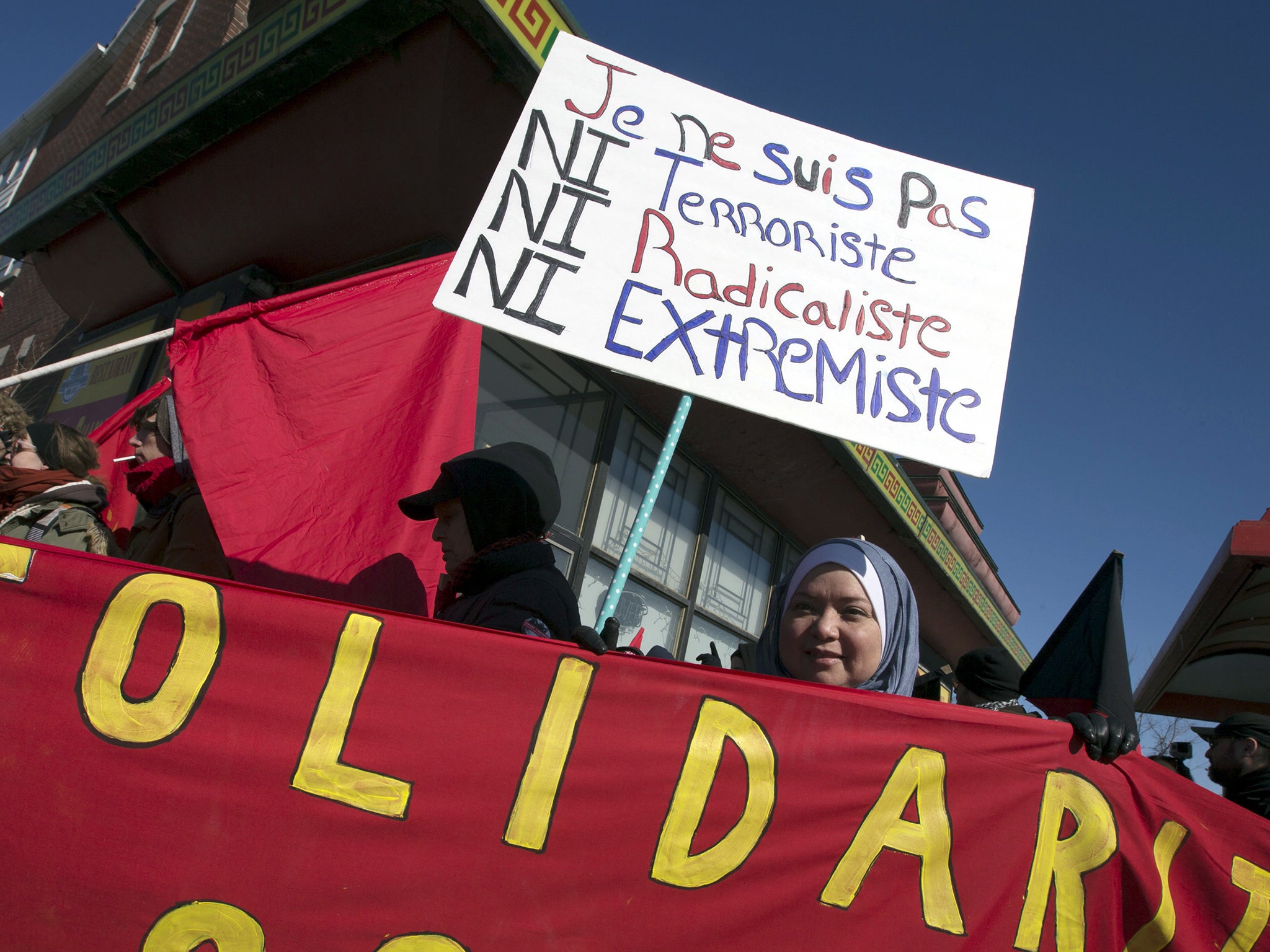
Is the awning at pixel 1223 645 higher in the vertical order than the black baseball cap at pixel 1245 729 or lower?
higher

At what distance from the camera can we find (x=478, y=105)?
372cm

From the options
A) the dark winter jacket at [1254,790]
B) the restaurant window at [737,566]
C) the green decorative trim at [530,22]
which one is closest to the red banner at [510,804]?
the dark winter jacket at [1254,790]

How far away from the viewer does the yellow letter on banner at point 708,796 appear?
4.96ft

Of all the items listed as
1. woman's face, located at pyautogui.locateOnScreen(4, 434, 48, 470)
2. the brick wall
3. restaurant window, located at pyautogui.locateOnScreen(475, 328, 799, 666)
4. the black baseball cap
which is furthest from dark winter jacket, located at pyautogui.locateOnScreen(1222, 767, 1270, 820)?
the brick wall

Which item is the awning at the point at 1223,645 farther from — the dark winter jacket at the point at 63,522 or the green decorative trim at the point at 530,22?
the dark winter jacket at the point at 63,522

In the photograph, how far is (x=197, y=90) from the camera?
14.3 feet

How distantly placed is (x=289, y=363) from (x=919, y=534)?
606 cm

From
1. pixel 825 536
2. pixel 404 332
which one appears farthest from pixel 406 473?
pixel 825 536

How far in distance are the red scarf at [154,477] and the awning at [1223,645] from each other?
405 centimetres

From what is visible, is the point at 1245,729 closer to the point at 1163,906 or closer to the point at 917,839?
the point at 1163,906

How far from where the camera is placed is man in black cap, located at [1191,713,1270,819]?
9.98 feet

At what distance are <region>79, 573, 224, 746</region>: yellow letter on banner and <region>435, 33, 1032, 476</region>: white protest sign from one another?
881 mm

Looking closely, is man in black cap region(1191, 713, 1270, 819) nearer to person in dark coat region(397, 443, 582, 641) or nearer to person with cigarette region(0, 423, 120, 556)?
person in dark coat region(397, 443, 582, 641)

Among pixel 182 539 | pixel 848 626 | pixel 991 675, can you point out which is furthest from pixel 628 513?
pixel 848 626
